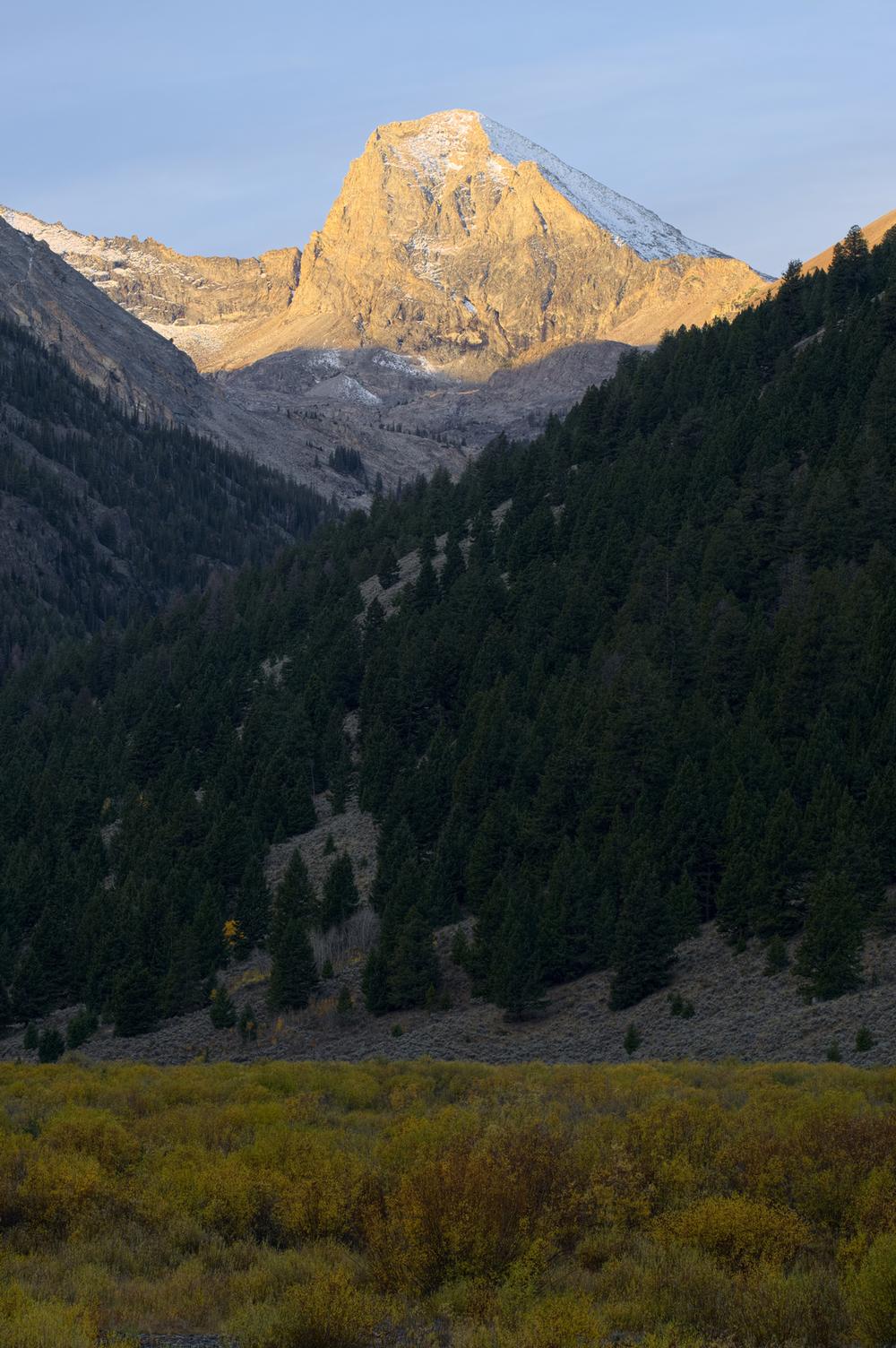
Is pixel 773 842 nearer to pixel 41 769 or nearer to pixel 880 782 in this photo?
pixel 880 782

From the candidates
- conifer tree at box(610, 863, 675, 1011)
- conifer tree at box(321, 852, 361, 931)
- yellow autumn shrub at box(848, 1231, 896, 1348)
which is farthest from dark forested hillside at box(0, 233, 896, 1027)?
yellow autumn shrub at box(848, 1231, 896, 1348)

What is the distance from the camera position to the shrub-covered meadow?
47.0ft

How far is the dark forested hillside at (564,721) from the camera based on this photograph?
5606 cm

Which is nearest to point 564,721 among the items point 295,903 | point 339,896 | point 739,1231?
point 339,896

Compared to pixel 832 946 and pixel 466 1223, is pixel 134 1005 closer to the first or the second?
pixel 832 946

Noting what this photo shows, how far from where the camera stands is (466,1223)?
668 inches

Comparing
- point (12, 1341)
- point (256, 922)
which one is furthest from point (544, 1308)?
point (256, 922)

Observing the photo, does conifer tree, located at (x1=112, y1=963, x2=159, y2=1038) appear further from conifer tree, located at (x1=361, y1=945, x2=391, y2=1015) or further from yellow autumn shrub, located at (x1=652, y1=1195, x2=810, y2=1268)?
yellow autumn shrub, located at (x1=652, y1=1195, x2=810, y2=1268)

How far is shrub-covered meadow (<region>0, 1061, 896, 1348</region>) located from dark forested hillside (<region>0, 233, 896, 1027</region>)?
76.3 ft

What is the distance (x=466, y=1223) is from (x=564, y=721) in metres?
57.2

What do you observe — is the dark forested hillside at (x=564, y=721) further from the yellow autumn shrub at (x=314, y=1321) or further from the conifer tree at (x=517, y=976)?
the yellow autumn shrub at (x=314, y=1321)

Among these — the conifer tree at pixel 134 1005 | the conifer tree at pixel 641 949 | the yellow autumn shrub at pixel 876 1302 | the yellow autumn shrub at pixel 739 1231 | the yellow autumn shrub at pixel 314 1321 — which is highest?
the yellow autumn shrub at pixel 314 1321

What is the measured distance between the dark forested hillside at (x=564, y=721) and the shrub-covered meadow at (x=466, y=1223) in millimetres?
23264

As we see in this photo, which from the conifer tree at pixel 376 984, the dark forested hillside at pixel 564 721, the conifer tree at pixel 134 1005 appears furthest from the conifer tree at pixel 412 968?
the conifer tree at pixel 134 1005
